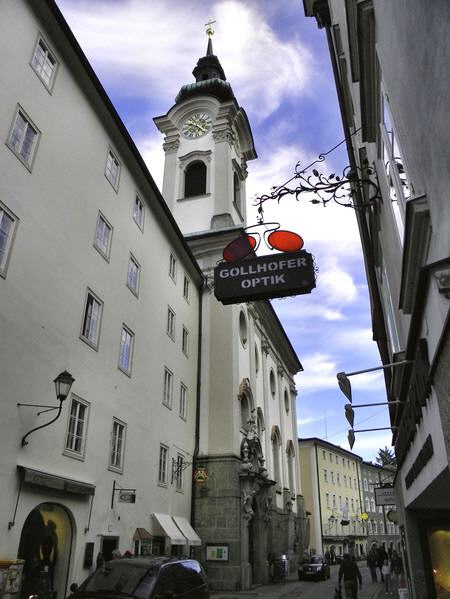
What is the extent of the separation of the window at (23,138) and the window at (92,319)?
4.88 meters

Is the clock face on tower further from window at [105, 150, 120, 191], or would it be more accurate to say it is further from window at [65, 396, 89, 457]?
window at [65, 396, 89, 457]

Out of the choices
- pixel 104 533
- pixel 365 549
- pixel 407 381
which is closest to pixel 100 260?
pixel 104 533

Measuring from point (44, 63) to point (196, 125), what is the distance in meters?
24.5

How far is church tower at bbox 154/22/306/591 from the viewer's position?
25.2m

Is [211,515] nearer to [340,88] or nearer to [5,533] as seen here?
[5,533]

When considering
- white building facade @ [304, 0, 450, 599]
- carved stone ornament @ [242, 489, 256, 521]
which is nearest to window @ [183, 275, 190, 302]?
carved stone ornament @ [242, 489, 256, 521]

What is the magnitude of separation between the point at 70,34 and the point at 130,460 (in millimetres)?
15203

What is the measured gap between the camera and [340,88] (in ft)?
47.2

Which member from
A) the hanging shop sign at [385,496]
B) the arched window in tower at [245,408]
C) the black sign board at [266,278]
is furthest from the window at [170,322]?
the black sign board at [266,278]

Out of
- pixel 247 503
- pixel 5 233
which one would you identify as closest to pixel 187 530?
pixel 247 503

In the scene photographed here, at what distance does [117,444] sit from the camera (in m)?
17.8

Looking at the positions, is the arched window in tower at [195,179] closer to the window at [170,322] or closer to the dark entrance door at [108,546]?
the window at [170,322]

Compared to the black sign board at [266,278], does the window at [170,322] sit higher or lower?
higher

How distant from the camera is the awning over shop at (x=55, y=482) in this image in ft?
40.0
